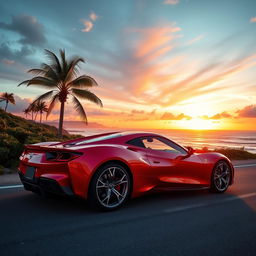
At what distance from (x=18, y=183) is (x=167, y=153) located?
3.59 metres

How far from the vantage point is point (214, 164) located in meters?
5.88

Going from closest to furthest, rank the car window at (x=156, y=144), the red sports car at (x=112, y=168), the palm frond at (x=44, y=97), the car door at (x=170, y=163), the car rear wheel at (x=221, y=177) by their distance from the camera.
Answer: the red sports car at (x=112, y=168) → the car door at (x=170, y=163) → the car window at (x=156, y=144) → the car rear wheel at (x=221, y=177) → the palm frond at (x=44, y=97)

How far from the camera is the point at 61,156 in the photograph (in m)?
4.27

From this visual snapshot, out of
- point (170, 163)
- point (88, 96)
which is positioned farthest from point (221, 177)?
point (88, 96)

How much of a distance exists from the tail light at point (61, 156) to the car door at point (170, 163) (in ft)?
4.51

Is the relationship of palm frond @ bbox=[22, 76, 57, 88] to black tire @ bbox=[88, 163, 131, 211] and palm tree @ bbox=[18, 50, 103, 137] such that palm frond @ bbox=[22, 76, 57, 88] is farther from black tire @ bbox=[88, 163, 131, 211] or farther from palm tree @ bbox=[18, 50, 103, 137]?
black tire @ bbox=[88, 163, 131, 211]

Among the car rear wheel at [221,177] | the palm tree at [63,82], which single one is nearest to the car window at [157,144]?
the car rear wheel at [221,177]

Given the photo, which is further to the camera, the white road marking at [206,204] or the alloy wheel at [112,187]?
the white road marking at [206,204]

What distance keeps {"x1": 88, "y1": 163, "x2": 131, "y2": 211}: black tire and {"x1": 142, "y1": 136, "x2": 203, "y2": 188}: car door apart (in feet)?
1.98

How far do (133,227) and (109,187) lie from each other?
85 cm

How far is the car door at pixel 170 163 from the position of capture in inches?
196

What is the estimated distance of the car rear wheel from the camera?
19.3 ft

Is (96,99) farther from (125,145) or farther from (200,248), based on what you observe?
(200,248)

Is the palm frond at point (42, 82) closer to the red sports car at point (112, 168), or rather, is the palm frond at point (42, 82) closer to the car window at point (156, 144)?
the red sports car at point (112, 168)
